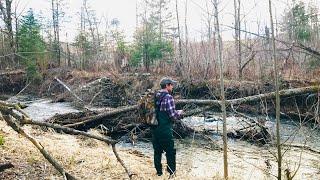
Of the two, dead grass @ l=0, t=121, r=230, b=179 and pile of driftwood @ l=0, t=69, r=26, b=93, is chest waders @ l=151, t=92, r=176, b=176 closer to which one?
dead grass @ l=0, t=121, r=230, b=179

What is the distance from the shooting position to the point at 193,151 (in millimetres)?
12078

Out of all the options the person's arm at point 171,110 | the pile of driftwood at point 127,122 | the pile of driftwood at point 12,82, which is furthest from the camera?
the pile of driftwood at point 12,82

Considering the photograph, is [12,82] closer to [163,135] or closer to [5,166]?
[163,135]

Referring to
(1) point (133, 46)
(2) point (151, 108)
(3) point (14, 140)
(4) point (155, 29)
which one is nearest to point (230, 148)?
(2) point (151, 108)

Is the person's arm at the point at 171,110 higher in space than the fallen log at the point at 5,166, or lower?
higher

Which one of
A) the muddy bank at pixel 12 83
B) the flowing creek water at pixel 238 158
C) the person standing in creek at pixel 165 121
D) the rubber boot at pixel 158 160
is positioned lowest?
the flowing creek water at pixel 238 158

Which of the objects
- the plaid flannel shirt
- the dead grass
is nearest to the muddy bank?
the dead grass

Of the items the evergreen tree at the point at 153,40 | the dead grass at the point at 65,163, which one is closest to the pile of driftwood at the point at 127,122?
the dead grass at the point at 65,163

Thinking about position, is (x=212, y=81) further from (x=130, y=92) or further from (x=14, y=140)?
(x=14, y=140)

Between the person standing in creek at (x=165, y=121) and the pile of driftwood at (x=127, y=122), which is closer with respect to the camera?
the person standing in creek at (x=165, y=121)

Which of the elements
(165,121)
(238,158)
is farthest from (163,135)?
(238,158)

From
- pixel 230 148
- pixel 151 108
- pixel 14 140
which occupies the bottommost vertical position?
pixel 230 148

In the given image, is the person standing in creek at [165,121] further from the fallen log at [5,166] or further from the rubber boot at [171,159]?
the fallen log at [5,166]

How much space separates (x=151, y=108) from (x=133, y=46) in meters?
26.3
